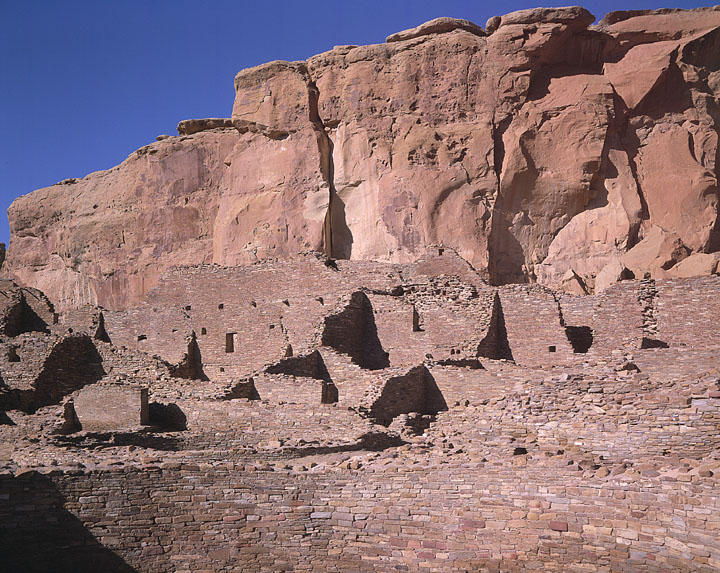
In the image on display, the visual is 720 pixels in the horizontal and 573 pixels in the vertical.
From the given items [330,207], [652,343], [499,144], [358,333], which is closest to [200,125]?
[330,207]

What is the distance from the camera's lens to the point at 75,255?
127 feet

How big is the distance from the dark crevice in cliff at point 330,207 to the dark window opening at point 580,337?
11.3 m

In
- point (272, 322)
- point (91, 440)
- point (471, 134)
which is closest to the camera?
point (91, 440)

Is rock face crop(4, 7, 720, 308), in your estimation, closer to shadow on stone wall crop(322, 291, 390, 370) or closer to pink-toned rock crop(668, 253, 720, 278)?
pink-toned rock crop(668, 253, 720, 278)

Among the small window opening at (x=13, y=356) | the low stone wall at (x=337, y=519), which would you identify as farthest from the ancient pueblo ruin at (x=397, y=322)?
the small window opening at (x=13, y=356)

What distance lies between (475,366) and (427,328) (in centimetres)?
280

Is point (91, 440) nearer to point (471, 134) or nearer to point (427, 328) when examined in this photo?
point (427, 328)

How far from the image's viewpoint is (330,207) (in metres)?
31.9

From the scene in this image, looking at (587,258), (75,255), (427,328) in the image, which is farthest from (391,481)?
(75,255)

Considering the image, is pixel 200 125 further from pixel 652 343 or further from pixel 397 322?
pixel 652 343

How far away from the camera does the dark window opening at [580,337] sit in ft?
71.3

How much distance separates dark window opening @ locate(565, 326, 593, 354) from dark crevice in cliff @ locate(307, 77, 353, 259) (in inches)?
443

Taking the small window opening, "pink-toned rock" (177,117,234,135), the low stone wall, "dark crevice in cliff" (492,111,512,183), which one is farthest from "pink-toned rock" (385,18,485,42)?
the low stone wall

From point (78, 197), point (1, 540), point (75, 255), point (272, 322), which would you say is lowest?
point (1, 540)
